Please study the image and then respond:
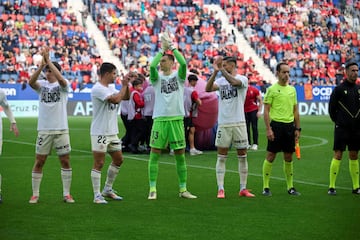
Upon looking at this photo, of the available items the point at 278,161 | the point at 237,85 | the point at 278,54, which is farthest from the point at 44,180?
the point at 278,54

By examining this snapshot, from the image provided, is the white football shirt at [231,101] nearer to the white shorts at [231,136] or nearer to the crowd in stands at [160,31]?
the white shorts at [231,136]

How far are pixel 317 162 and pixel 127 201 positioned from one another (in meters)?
7.67

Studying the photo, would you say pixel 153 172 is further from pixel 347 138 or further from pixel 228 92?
pixel 347 138

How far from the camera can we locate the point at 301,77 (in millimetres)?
51750

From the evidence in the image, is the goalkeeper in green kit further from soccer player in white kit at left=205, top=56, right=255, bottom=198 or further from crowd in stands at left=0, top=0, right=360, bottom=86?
crowd in stands at left=0, top=0, right=360, bottom=86

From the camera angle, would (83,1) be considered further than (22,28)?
Result: Yes

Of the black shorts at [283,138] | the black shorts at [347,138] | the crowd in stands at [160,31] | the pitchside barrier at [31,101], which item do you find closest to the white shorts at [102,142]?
the black shorts at [283,138]

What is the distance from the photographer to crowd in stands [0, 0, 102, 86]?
42.1 metres

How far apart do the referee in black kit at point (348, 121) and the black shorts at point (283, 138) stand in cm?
73

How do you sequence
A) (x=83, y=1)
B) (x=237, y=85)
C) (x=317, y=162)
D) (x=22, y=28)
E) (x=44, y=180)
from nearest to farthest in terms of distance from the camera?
(x=237, y=85) < (x=44, y=180) < (x=317, y=162) < (x=22, y=28) < (x=83, y=1)

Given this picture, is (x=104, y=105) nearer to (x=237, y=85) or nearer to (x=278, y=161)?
(x=237, y=85)

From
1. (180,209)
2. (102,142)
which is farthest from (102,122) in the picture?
(180,209)

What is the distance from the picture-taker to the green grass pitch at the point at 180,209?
10008 millimetres

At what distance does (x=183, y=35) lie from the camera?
50.4 metres
